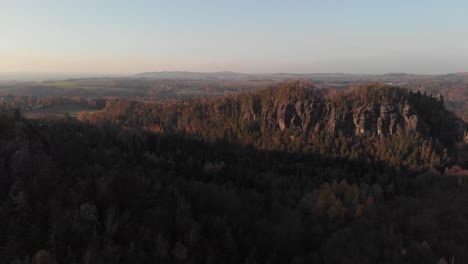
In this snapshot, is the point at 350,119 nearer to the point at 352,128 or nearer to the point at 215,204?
the point at 352,128

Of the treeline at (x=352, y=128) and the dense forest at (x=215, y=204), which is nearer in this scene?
the dense forest at (x=215, y=204)

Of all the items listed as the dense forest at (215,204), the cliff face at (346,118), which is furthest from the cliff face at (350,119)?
the dense forest at (215,204)

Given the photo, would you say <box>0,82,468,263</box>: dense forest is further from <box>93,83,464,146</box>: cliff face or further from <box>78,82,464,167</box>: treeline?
<box>93,83,464,146</box>: cliff face

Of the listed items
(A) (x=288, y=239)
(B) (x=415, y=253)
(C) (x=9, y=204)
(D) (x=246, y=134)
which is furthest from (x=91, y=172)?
(D) (x=246, y=134)

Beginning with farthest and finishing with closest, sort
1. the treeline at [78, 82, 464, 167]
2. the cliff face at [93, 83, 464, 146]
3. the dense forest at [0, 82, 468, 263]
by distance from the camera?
the cliff face at [93, 83, 464, 146], the treeline at [78, 82, 464, 167], the dense forest at [0, 82, 468, 263]

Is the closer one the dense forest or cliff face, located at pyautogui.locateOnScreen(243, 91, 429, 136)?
the dense forest

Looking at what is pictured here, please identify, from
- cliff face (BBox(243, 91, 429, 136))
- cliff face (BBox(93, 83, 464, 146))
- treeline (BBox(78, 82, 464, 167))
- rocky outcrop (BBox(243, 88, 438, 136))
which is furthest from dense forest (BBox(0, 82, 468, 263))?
cliff face (BBox(93, 83, 464, 146))

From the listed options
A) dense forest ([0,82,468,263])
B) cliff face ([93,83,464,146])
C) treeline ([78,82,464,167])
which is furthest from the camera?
cliff face ([93,83,464,146])

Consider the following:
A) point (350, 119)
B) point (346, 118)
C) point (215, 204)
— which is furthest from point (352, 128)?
point (215, 204)

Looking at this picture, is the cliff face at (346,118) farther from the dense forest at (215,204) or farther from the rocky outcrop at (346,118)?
the dense forest at (215,204)
